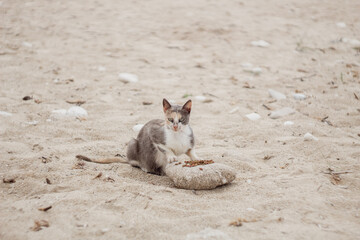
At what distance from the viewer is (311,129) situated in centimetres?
483

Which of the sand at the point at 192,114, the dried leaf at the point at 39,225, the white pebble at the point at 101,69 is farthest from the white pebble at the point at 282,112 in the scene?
the dried leaf at the point at 39,225

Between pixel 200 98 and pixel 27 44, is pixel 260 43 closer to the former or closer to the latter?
pixel 200 98

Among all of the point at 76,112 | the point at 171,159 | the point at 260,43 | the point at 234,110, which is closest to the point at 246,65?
the point at 260,43

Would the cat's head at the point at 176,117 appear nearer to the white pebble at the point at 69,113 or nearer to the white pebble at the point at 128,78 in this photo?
the white pebble at the point at 69,113

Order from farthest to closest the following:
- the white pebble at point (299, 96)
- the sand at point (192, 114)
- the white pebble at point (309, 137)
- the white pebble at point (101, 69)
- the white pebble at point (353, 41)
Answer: the white pebble at point (353, 41), the white pebble at point (101, 69), the white pebble at point (299, 96), the white pebble at point (309, 137), the sand at point (192, 114)

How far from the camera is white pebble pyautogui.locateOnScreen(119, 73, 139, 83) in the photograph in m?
6.64

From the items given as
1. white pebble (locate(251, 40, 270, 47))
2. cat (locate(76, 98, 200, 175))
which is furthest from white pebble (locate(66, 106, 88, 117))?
white pebble (locate(251, 40, 270, 47))

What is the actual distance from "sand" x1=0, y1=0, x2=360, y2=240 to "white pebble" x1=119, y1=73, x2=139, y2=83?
0.43 ft

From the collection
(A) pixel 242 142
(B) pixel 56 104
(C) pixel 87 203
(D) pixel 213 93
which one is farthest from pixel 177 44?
(C) pixel 87 203

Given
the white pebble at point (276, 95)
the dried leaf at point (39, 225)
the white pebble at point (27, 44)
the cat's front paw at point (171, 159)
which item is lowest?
the white pebble at point (276, 95)

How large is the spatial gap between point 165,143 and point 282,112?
2.44 m

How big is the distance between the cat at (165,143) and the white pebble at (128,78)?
9.19 feet

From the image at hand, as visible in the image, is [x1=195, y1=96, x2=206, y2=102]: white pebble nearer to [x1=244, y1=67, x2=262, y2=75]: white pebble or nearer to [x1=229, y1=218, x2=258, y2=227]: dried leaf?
[x1=244, y1=67, x2=262, y2=75]: white pebble

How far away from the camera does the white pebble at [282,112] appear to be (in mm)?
5395
